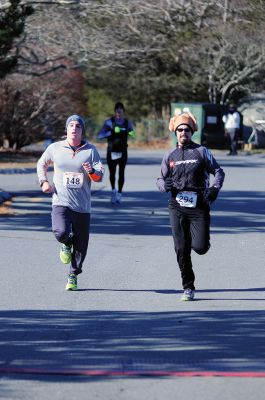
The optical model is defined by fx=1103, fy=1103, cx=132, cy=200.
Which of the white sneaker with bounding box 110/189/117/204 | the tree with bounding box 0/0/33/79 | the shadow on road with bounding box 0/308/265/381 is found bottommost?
the white sneaker with bounding box 110/189/117/204

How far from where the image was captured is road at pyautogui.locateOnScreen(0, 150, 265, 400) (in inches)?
293

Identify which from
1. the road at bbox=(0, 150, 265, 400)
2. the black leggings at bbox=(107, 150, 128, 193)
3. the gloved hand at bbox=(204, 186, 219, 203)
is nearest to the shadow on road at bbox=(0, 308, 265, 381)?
the road at bbox=(0, 150, 265, 400)

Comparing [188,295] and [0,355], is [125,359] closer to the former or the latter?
[0,355]

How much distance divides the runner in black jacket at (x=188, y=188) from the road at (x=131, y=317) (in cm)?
49

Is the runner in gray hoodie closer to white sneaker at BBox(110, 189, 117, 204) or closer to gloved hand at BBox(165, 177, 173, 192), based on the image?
gloved hand at BBox(165, 177, 173, 192)

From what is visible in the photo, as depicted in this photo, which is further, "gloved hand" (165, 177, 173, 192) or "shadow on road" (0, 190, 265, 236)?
"shadow on road" (0, 190, 265, 236)

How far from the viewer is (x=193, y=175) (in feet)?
35.2

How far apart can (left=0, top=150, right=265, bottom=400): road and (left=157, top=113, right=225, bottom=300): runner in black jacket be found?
0.49 meters

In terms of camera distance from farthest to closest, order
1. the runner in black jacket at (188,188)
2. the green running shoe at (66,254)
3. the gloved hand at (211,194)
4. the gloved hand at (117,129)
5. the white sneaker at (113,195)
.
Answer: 1. the white sneaker at (113,195)
2. the gloved hand at (117,129)
3. the green running shoe at (66,254)
4. the runner in black jacket at (188,188)
5. the gloved hand at (211,194)

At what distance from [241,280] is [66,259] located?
2019 millimetres

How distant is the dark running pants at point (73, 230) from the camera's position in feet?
37.0

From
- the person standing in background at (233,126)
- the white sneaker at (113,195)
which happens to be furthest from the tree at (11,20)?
the person standing in background at (233,126)

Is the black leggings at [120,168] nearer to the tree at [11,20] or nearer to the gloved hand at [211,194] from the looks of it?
the tree at [11,20]

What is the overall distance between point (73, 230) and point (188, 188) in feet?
4.57
